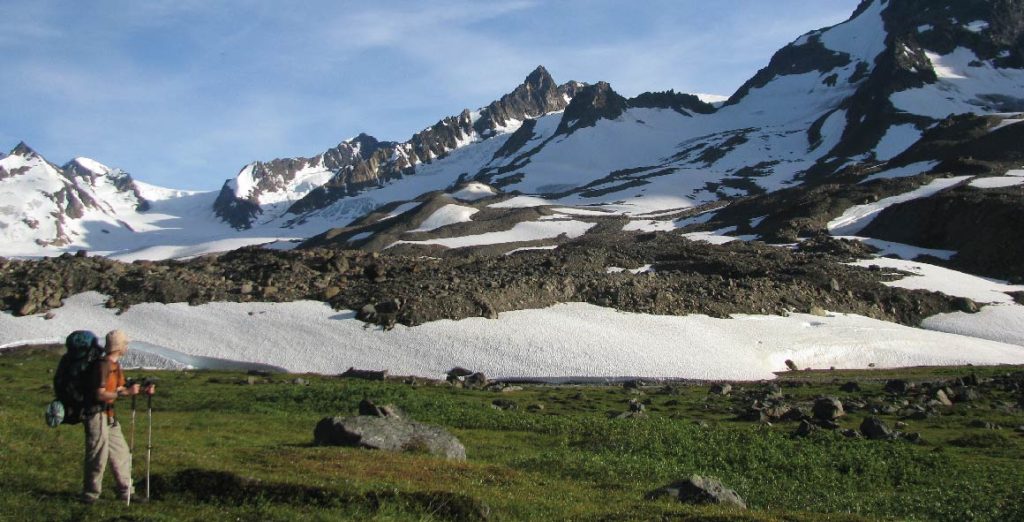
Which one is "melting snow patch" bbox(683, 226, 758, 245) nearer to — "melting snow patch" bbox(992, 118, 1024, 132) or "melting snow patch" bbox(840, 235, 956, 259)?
"melting snow patch" bbox(840, 235, 956, 259)

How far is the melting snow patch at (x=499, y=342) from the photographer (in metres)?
62.1

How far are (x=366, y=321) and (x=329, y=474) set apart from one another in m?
49.1

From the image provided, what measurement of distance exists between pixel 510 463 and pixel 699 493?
7.99 meters

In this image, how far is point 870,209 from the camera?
139 meters

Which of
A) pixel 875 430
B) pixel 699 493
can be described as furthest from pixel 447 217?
pixel 699 493

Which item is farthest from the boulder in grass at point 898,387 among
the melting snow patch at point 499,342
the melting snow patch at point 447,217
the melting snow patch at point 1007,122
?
the melting snow patch at point 1007,122

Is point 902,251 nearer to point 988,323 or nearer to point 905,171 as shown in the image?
point 988,323

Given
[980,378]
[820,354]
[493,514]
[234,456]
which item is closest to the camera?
[493,514]

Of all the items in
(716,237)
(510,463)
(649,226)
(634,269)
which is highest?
(649,226)

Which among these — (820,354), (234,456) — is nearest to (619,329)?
(820,354)

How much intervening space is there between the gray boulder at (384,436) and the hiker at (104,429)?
917 cm

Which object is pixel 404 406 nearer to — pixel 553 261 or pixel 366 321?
pixel 366 321

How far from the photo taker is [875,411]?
142 feet

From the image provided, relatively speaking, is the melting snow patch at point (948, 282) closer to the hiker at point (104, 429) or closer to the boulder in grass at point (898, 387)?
the boulder in grass at point (898, 387)
